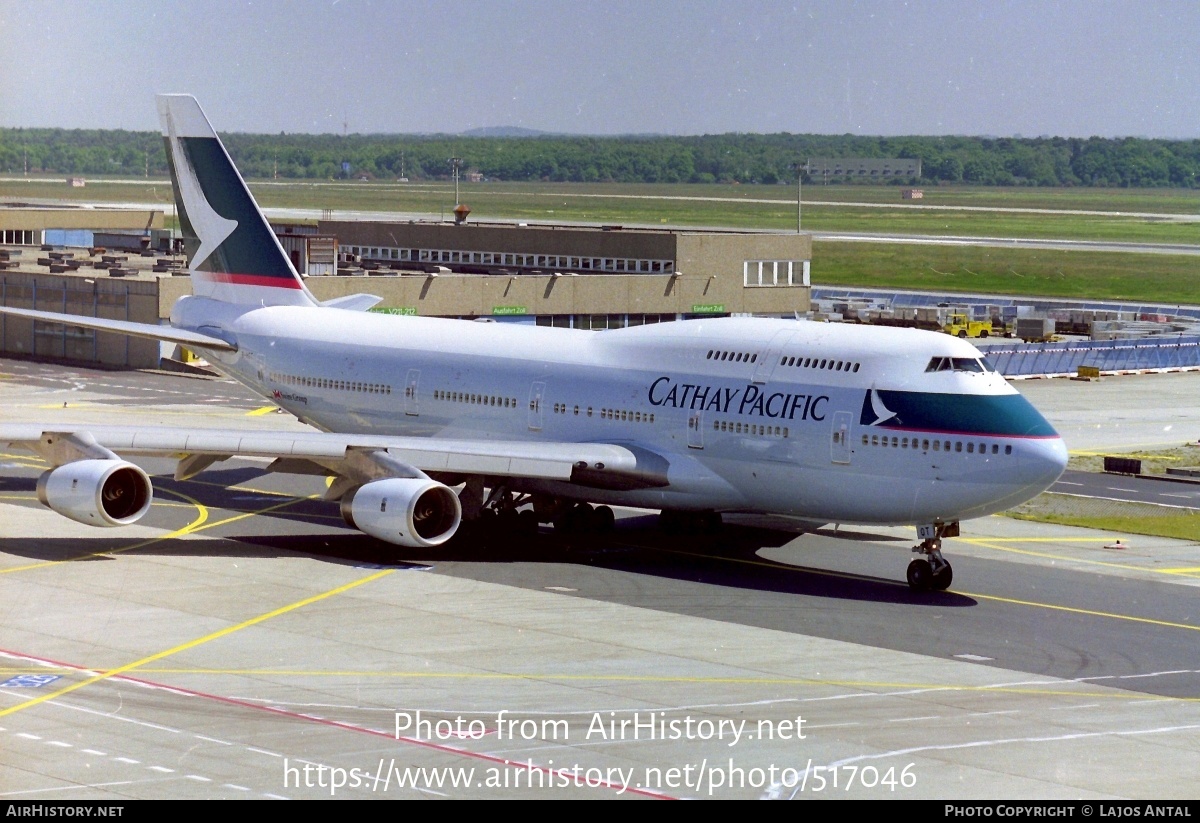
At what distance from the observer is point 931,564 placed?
37.1 metres

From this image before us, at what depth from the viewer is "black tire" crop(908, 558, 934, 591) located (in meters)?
37.0

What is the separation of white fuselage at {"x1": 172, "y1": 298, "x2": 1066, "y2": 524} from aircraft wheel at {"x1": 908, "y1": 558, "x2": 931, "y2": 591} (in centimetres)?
99

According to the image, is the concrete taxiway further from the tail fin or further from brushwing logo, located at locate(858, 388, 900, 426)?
the tail fin

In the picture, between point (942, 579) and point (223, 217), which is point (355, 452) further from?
point (223, 217)

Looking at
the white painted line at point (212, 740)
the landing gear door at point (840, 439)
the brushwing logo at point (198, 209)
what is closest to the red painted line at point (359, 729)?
the white painted line at point (212, 740)

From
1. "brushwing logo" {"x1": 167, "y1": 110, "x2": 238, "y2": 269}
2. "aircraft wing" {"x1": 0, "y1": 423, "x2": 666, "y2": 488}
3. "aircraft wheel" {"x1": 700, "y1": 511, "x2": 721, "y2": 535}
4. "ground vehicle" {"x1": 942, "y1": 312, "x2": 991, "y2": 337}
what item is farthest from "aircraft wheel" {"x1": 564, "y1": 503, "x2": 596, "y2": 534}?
"ground vehicle" {"x1": 942, "y1": 312, "x2": 991, "y2": 337}

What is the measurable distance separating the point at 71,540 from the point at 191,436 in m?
4.52

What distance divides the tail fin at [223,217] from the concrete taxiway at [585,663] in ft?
25.7

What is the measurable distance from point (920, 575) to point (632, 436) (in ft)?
27.3

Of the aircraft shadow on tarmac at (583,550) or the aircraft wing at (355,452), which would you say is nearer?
the aircraft shadow on tarmac at (583,550)

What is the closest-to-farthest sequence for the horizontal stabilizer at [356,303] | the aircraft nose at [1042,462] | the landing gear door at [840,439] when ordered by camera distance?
the aircraft nose at [1042,462]
the landing gear door at [840,439]
the horizontal stabilizer at [356,303]

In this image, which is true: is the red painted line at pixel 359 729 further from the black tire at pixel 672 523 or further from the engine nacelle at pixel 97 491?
the black tire at pixel 672 523

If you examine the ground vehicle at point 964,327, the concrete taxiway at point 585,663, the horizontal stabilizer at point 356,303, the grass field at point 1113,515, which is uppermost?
the horizontal stabilizer at point 356,303

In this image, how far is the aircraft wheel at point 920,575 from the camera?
36969 mm
